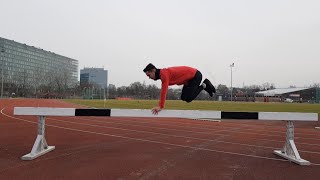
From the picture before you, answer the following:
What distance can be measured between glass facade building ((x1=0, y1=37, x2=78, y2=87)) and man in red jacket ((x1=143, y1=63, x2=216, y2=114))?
88.5 m

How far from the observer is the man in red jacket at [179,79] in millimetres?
7092

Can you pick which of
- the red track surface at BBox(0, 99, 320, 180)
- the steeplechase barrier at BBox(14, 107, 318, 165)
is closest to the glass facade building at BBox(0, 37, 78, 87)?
the red track surface at BBox(0, 99, 320, 180)

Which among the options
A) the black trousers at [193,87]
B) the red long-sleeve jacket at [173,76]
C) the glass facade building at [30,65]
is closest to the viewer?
the red long-sleeve jacket at [173,76]

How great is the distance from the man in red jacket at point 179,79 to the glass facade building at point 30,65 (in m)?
88.5

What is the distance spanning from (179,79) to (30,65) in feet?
363

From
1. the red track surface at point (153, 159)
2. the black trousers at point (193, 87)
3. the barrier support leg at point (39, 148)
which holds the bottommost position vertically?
the red track surface at point (153, 159)

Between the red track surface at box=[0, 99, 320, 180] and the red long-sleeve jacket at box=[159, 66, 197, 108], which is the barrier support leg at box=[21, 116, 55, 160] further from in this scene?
the red long-sleeve jacket at box=[159, 66, 197, 108]

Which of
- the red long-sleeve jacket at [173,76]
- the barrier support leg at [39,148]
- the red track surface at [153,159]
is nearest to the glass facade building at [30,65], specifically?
the red track surface at [153,159]

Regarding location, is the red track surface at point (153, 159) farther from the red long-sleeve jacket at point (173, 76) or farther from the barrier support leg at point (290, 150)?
the red long-sleeve jacket at point (173, 76)

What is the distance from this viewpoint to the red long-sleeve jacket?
705 cm

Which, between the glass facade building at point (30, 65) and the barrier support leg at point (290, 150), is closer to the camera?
the barrier support leg at point (290, 150)

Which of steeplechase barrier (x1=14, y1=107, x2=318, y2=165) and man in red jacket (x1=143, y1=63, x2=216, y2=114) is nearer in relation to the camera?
man in red jacket (x1=143, y1=63, x2=216, y2=114)

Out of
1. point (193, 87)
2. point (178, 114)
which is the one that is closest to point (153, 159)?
point (178, 114)

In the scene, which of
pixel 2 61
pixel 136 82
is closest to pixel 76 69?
pixel 136 82
